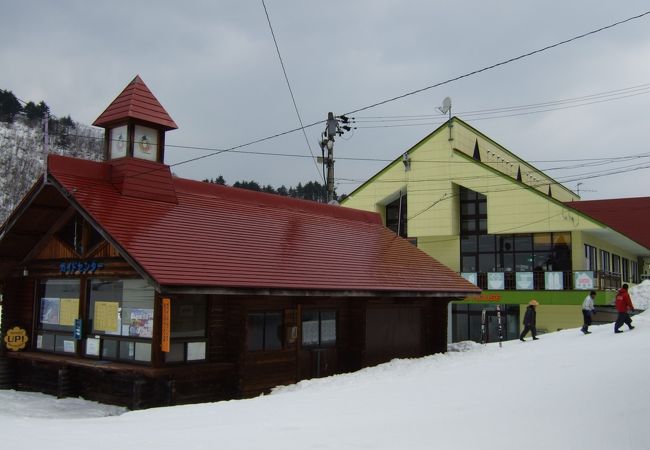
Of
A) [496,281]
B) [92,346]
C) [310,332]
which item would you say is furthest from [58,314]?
[496,281]

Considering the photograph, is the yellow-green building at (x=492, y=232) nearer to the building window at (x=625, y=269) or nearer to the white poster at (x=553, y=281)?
the white poster at (x=553, y=281)

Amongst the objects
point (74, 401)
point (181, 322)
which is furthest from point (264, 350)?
point (74, 401)

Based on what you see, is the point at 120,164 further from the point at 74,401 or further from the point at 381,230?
the point at 381,230

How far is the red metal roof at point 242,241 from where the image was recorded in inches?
465

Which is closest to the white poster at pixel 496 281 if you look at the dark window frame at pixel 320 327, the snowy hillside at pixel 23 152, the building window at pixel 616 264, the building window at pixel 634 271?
the building window at pixel 616 264

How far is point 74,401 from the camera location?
13016 mm

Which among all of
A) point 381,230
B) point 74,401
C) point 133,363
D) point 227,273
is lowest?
point 74,401

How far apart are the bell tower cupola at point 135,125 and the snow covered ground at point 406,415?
6078mm

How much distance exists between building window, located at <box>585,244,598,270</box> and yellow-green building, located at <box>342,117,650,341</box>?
6 cm

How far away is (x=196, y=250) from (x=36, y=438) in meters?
5.59

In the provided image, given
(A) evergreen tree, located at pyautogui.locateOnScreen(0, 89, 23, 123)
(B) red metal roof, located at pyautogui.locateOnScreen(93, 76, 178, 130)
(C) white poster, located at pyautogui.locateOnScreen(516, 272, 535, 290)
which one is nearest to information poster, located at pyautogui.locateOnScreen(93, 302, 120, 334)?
(B) red metal roof, located at pyautogui.locateOnScreen(93, 76, 178, 130)

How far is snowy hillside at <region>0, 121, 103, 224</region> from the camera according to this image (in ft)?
375

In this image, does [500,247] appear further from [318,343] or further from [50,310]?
[50,310]

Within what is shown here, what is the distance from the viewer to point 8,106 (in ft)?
422
